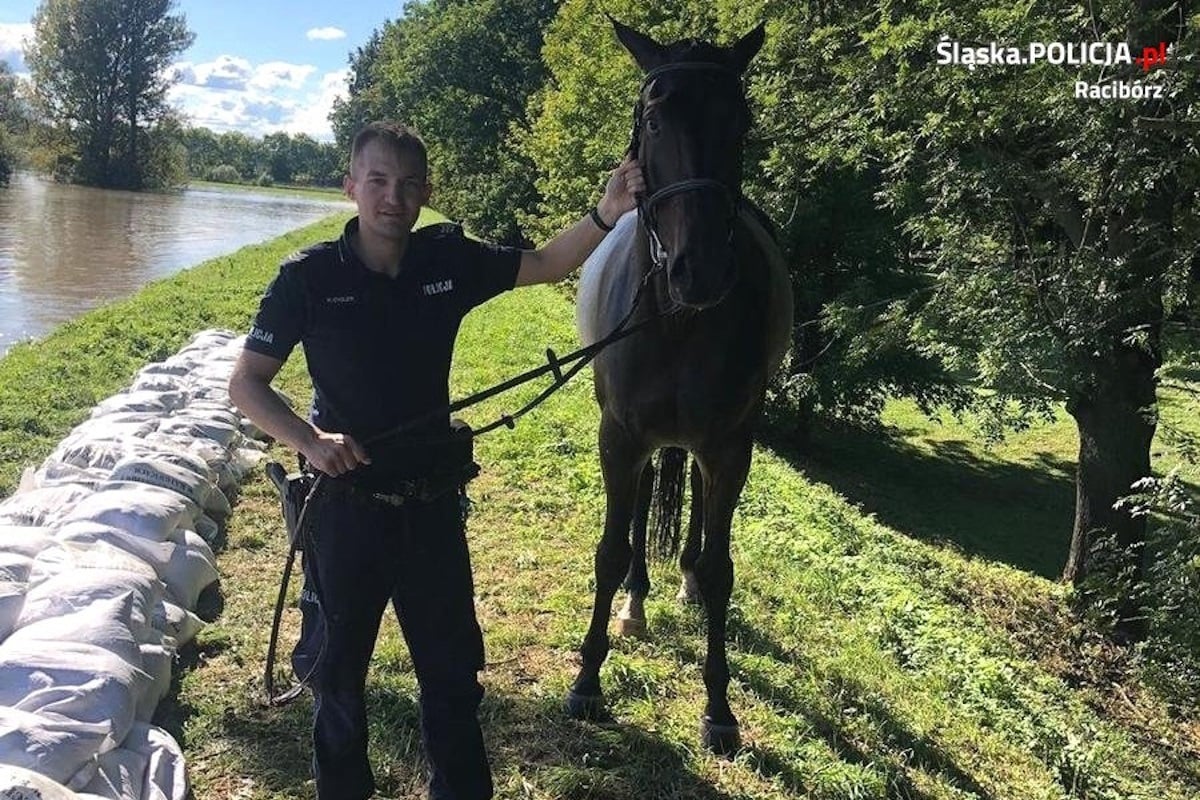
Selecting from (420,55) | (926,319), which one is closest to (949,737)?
(926,319)

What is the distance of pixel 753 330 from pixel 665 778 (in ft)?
5.75

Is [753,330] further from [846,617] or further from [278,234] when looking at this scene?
[278,234]

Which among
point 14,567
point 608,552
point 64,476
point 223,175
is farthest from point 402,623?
point 223,175

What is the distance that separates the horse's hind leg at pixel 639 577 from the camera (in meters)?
4.29

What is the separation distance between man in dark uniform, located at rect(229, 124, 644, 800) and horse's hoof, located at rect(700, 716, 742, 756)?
1.08m

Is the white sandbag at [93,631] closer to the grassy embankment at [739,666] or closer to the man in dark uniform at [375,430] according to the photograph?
the grassy embankment at [739,666]

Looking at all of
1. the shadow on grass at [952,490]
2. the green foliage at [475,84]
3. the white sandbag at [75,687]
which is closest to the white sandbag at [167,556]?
the white sandbag at [75,687]

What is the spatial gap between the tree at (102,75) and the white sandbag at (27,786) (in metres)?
64.7

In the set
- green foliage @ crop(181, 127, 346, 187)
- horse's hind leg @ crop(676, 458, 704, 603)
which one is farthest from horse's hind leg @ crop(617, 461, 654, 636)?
green foliage @ crop(181, 127, 346, 187)

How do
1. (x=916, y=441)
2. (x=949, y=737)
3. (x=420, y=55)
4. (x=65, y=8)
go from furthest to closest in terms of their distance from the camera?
(x=65, y=8), (x=420, y=55), (x=916, y=441), (x=949, y=737)

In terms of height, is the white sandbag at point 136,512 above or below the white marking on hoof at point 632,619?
above

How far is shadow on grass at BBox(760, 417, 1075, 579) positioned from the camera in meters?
10.7

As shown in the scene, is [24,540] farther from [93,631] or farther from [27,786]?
[27,786]

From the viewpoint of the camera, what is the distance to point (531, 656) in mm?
4031
